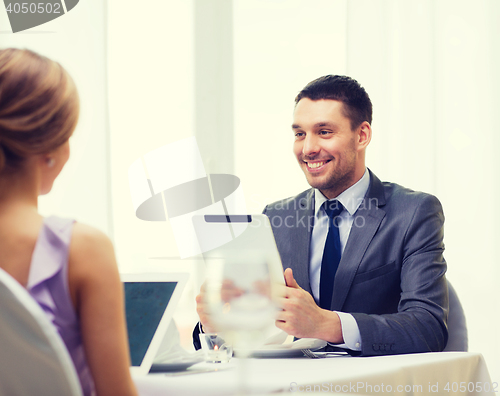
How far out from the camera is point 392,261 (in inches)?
67.3

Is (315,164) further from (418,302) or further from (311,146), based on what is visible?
(418,302)

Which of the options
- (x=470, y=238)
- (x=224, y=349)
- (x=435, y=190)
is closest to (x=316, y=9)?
(x=435, y=190)

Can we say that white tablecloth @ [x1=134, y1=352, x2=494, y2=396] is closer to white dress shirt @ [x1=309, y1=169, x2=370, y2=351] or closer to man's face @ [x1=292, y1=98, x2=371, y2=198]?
white dress shirt @ [x1=309, y1=169, x2=370, y2=351]

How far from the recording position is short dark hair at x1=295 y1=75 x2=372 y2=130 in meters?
2.02

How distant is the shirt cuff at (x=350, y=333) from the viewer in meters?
1.28

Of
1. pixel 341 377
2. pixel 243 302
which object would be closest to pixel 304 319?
pixel 341 377

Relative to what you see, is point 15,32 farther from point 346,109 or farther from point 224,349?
point 224,349

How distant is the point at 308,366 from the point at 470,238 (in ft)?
6.91

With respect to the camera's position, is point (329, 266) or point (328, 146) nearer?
point (329, 266)

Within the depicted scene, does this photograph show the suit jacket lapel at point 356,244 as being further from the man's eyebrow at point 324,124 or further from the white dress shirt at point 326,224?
the man's eyebrow at point 324,124

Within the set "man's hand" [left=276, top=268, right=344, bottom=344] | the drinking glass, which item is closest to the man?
"man's hand" [left=276, top=268, right=344, bottom=344]

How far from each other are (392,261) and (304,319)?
625 millimetres

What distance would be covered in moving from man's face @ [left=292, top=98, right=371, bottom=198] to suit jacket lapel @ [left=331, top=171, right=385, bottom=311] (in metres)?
0.21

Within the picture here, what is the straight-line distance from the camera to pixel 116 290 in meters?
0.66
